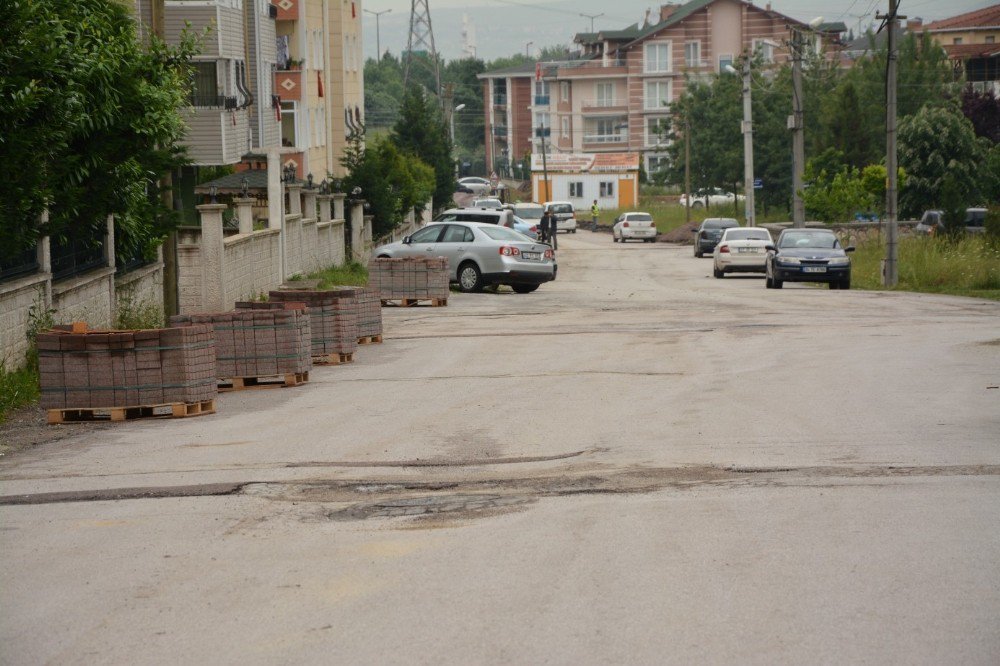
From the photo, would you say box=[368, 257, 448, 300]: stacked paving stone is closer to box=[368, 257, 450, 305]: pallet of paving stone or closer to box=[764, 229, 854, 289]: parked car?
box=[368, 257, 450, 305]: pallet of paving stone

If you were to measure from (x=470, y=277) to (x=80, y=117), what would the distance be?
19.0 m

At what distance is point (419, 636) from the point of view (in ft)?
20.7

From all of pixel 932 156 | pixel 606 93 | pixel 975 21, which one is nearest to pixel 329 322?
pixel 932 156

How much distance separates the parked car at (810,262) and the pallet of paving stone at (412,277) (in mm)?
9488

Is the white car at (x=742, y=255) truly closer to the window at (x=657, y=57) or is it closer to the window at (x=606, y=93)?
the window at (x=657, y=57)

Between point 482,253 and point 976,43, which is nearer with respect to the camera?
point 482,253

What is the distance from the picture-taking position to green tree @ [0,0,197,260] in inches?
536

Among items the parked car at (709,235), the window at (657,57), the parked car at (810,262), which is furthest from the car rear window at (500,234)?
the window at (657,57)

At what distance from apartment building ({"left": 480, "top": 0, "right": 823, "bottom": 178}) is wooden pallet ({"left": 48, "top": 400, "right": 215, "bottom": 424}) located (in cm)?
9963

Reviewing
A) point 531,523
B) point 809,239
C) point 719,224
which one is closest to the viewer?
point 531,523

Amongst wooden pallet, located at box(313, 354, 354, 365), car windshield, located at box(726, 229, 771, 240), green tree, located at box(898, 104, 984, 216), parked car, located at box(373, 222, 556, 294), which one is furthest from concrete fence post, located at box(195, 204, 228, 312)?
green tree, located at box(898, 104, 984, 216)

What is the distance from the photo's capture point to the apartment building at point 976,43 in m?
106

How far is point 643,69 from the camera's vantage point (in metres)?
118

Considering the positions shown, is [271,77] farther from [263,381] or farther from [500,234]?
[263,381]
